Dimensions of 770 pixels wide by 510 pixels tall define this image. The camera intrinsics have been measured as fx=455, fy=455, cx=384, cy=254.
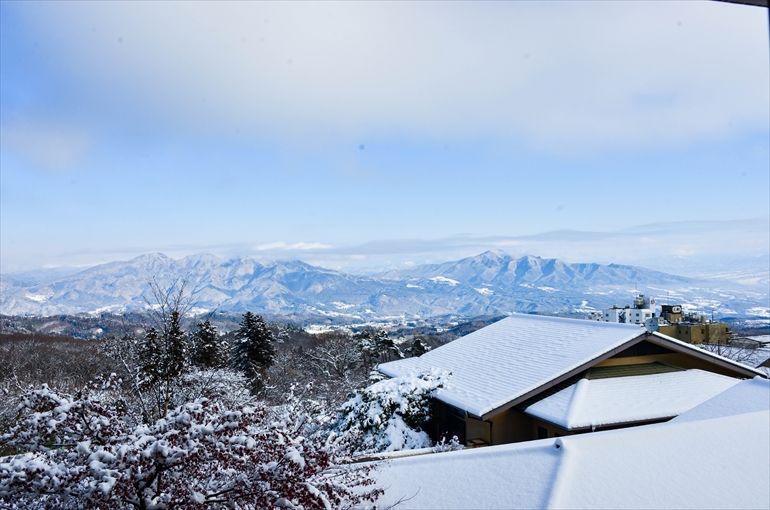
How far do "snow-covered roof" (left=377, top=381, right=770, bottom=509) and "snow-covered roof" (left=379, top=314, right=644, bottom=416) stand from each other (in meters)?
6.04

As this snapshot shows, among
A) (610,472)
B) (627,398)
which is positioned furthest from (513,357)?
(610,472)

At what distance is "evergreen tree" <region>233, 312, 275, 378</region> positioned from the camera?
39656 mm

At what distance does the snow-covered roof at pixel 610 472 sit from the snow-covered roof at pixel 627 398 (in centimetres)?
500

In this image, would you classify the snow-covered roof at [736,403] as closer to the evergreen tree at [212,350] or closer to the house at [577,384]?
the house at [577,384]

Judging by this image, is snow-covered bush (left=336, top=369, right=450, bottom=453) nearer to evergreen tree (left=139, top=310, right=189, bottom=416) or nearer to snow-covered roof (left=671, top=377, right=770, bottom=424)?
evergreen tree (left=139, top=310, right=189, bottom=416)

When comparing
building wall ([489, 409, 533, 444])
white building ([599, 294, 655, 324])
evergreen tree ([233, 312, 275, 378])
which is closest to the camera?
building wall ([489, 409, 533, 444])

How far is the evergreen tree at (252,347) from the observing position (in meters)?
39.7

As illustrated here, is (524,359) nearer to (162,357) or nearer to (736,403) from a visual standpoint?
(736,403)

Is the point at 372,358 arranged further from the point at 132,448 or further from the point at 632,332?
the point at 132,448

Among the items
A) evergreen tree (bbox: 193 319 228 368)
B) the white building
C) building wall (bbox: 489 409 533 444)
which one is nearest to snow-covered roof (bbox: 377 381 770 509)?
building wall (bbox: 489 409 533 444)

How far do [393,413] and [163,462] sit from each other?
11.5 metres

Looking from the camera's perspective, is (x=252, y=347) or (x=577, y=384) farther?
(x=252, y=347)

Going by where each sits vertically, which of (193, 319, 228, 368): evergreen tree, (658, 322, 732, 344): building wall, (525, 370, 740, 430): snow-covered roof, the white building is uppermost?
(525, 370, 740, 430): snow-covered roof

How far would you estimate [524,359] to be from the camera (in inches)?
632
